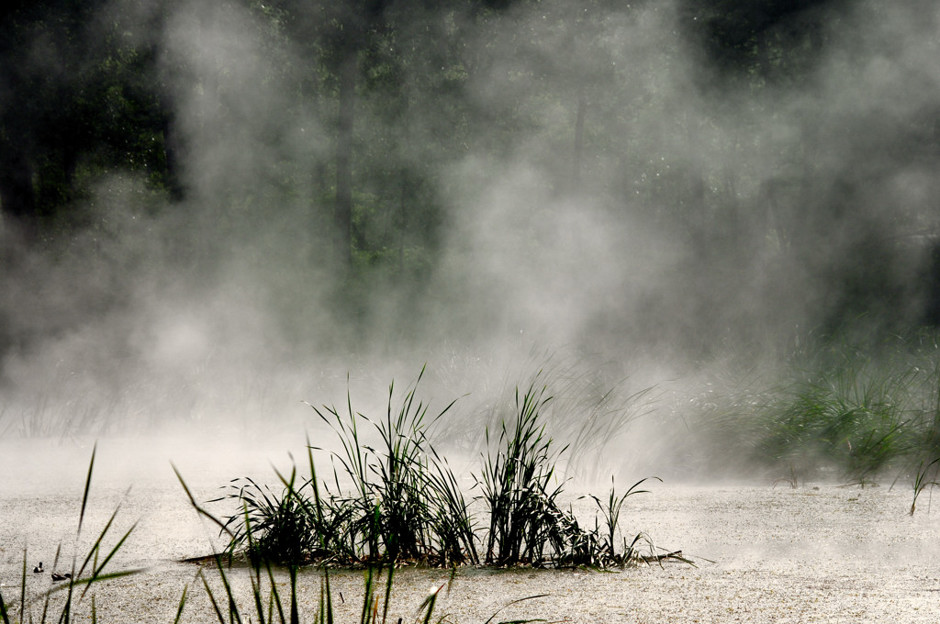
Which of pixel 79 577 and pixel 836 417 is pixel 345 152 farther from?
pixel 79 577

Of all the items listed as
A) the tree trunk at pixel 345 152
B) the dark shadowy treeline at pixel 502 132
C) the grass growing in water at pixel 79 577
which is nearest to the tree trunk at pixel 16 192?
the dark shadowy treeline at pixel 502 132

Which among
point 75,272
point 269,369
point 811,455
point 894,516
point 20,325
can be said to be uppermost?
point 75,272

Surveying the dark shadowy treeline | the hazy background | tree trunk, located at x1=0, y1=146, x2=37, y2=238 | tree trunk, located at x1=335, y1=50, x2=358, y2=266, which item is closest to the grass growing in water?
the hazy background

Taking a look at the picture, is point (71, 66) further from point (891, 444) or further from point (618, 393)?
point (891, 444)

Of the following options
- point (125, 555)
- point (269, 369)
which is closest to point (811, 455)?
point (125, 555)

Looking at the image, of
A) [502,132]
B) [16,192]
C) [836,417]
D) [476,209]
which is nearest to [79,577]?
[836,417]

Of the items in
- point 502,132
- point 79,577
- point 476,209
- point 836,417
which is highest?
point 502,132

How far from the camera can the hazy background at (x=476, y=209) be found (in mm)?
5281

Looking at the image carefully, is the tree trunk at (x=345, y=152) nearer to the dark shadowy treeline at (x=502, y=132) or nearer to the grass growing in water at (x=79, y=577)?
the dark shadowy treeline at (x=502, y=132)

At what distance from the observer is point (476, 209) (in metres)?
10.4

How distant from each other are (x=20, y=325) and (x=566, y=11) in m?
5.19

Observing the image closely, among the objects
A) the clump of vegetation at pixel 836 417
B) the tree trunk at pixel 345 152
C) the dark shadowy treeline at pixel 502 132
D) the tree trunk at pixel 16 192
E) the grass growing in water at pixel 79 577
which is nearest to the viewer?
the grass growing in water at pixel 79 577

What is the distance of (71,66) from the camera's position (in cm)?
659

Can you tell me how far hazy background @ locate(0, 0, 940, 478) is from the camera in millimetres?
5281
